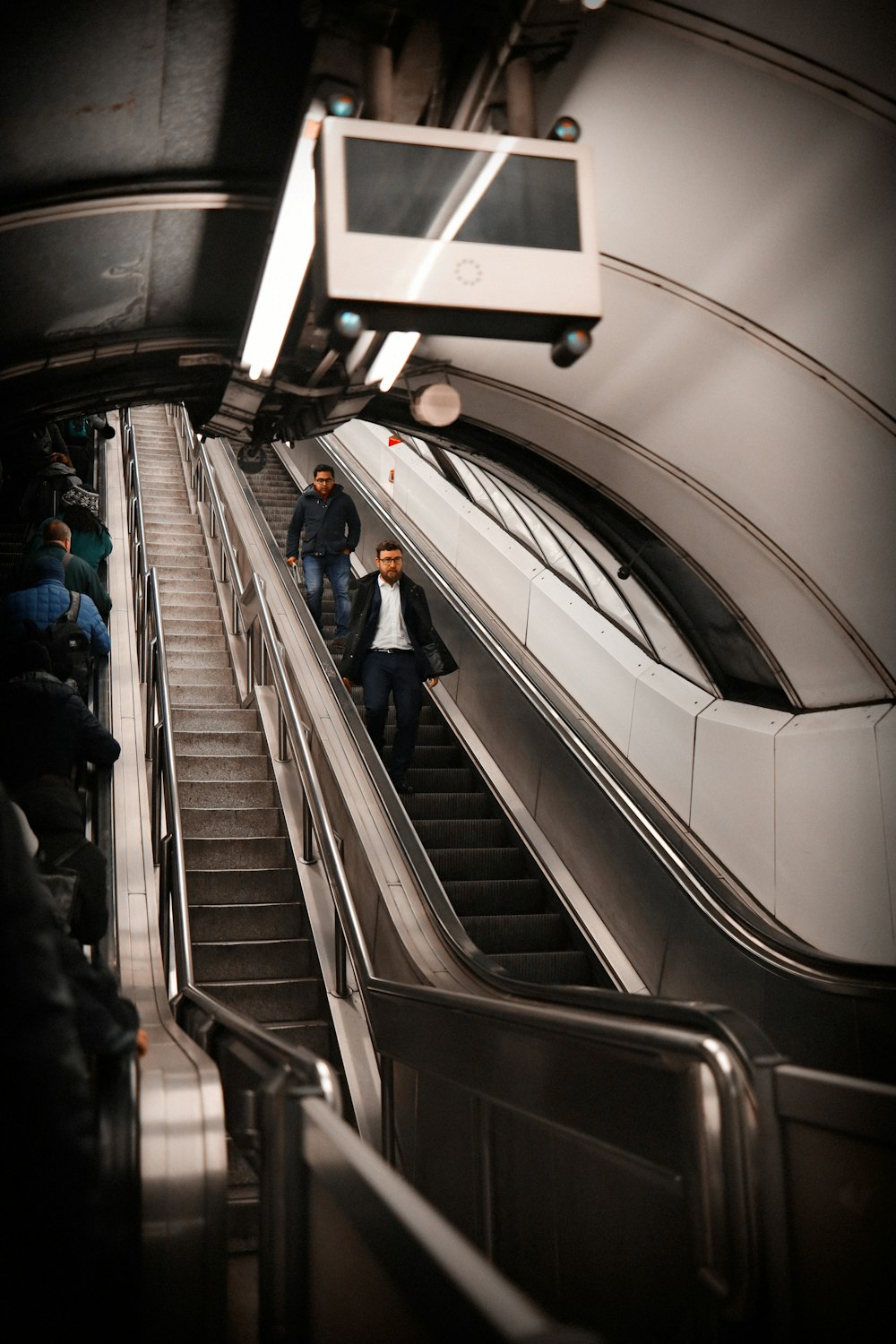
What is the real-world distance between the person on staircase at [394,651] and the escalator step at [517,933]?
4.65 ft

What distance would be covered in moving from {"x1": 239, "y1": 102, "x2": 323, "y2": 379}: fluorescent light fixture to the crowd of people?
65.5 inches

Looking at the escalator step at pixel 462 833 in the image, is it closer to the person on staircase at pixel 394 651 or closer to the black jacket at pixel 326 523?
the person on staircase at pixel 394 651

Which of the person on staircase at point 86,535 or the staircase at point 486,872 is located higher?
the person on staircase at point 86,535

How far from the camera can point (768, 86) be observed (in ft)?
9.34

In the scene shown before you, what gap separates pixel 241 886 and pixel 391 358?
9.93 ft

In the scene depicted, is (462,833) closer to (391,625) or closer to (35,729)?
(391,625)

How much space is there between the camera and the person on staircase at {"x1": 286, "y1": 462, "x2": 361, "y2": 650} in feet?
30.1

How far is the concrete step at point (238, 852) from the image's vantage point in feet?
19.8

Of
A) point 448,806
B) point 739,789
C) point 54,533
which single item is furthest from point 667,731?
point 54,533

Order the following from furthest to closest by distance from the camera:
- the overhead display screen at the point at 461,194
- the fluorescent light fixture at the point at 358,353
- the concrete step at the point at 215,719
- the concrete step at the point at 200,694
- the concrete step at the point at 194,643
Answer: the concrete step at the point at 194,643, the concrete step at the point at 200,694, the concrete step at the point at 215,719, the fluorescent light fixture at the point at 358,353, the overhead display screen at the point at 461,194

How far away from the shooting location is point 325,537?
9195 mm

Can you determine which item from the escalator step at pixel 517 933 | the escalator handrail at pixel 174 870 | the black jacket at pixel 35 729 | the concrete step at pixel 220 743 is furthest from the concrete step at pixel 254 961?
the concrete step at pixel 220 743

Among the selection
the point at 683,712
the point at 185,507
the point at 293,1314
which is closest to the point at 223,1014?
the point at 293,1314

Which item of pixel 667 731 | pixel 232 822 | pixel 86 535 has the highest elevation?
pixel 86 535
